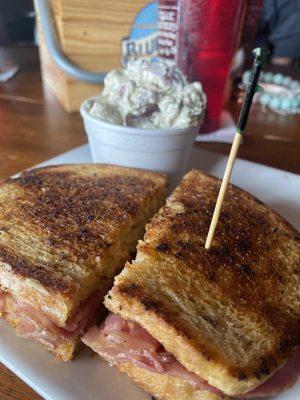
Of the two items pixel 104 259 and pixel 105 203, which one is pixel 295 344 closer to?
pixel 104 259

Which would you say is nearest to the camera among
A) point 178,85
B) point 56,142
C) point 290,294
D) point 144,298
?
point 144,298

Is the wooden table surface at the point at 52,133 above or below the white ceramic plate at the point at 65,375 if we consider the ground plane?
below

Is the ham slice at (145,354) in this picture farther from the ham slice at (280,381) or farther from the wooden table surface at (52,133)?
the wooden table surface at (52,133)

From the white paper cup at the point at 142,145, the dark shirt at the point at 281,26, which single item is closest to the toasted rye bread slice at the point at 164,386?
the white paper cup at the point at 142,145

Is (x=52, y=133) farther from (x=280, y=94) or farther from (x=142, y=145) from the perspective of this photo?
(x=280, y=94)

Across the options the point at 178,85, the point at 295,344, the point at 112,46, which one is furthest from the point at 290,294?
the point at 112,46

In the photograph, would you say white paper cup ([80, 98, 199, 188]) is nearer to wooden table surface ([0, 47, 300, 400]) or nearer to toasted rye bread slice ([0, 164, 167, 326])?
toasted rye bread slice ([0, 164, 167, 326])

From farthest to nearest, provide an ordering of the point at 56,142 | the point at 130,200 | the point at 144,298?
1. the point at 56,142
2. the point at 130,200
3. the point at 144,298
